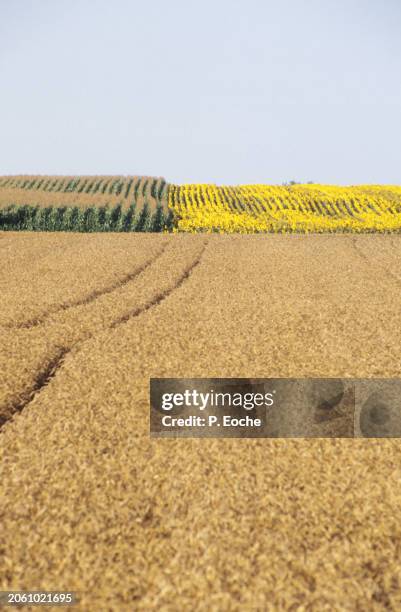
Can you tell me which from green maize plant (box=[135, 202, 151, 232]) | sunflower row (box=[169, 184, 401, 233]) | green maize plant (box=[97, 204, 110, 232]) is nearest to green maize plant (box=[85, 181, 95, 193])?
sunflower row (box=[169, 184, 401, 233])

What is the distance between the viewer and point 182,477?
545 cm

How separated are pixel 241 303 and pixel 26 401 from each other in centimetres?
655

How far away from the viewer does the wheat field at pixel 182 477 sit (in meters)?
4.15

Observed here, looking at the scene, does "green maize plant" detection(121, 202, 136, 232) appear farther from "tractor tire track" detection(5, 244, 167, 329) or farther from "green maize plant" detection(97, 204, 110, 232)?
"tractor tire track" detection(5, 244, 167, 329)

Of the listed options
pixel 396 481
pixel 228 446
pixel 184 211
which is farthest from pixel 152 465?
pixel 184 211

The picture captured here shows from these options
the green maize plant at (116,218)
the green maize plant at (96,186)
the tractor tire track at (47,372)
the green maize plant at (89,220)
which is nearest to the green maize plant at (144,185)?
the green maize plant at (96,186)

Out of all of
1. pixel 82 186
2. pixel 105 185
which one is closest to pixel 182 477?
pixel 105 185

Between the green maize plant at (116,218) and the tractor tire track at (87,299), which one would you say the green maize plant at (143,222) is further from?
the tractor tire track at (87,299)

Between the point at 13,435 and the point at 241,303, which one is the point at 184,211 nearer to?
the point at 241,303

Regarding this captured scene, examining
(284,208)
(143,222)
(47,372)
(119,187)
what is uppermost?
(119,187)

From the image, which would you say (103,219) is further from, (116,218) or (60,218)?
(60,218)

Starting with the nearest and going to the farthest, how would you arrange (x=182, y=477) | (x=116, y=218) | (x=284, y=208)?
(x=182, y=477), (x=116, y=218), (x=284, y=208)

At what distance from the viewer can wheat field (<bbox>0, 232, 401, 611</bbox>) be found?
4.15 metres

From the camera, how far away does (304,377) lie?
7.98 m
